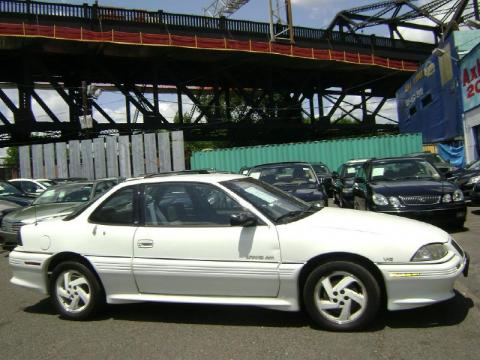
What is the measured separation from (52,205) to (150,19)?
89.6ft

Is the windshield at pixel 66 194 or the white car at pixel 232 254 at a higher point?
the windshield at pixel 66 194

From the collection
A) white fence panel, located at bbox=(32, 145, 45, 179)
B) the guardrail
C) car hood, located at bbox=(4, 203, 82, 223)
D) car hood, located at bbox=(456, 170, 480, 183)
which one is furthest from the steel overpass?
car hood, located at bbox=(456, 170, 480, 183)

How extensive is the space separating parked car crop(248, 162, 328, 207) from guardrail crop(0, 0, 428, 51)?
2572 cm

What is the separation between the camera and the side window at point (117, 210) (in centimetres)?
532

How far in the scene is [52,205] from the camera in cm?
1073

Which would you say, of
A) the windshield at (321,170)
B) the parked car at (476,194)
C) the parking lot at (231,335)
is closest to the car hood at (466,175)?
the parked car at (476,194)

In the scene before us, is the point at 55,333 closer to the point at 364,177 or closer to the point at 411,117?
the point at 364,177

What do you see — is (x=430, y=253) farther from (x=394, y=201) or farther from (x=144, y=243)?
(x=394, y=201)

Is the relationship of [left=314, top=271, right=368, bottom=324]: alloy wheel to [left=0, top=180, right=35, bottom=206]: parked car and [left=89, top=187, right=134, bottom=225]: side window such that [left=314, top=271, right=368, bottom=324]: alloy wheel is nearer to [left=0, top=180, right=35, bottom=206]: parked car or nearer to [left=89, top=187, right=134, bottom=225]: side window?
[left=89, top=187, right=134, bottom=225]: side window

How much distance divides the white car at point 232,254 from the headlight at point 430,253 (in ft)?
0.03

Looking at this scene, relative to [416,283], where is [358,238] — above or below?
above

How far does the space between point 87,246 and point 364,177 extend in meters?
6.89

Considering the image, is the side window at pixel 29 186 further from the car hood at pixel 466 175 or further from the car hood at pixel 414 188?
the car hood at pixel 466 175

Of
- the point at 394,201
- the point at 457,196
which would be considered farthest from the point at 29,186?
the point at 457,196
